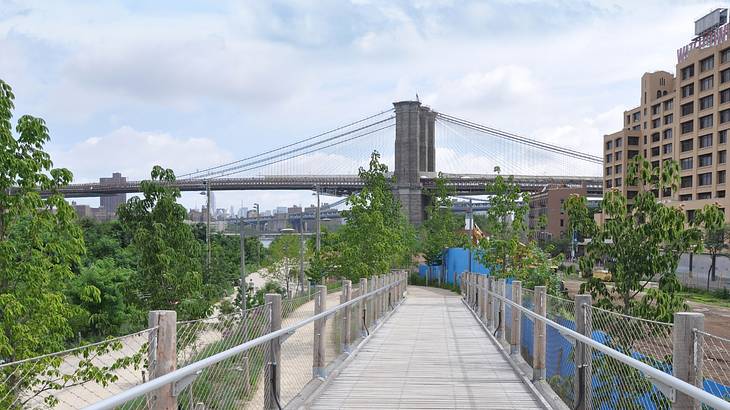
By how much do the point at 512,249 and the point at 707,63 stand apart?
49.6 m

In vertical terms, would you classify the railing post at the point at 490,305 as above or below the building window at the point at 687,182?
below

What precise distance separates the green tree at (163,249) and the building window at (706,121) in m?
56.6

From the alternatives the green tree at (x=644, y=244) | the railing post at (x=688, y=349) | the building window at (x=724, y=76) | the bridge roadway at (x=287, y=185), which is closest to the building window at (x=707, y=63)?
the building window at (x=724, y=76)

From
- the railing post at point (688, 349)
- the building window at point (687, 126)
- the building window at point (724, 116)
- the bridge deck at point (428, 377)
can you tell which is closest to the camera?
the railing post at point (688, 349)

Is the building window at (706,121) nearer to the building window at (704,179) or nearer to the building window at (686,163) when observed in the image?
the building window at (686,163)

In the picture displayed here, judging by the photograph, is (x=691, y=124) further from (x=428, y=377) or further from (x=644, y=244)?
(x=428, y=377)

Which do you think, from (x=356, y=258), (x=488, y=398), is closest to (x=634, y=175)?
(x=488, y=398)

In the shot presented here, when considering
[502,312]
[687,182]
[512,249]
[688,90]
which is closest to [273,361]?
[502,312]

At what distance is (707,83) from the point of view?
60.4 m

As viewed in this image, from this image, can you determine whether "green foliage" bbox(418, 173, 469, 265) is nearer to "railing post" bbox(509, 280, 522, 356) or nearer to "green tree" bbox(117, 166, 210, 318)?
"green tree" bbox(117, 166, 210, 318)

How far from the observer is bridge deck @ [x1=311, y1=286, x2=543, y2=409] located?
6488 mm

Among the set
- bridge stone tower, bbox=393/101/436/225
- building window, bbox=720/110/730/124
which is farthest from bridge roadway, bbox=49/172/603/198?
building window, bbox=720/110/730/124

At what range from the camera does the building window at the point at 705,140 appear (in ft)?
196

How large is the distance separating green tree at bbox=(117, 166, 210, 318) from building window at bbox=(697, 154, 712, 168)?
5565 centimetres
